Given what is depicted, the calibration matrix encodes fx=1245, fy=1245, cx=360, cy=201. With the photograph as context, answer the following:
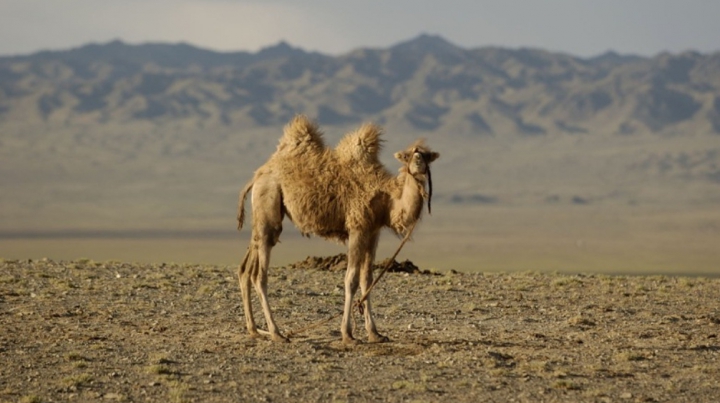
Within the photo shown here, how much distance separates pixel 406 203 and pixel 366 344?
1.96 meters

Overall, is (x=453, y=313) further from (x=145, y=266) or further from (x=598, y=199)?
(x=598, y=199)

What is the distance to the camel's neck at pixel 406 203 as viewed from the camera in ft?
50.8

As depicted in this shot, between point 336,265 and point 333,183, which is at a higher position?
point 333,183

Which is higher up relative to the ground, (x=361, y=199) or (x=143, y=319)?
(x=361, y=199)

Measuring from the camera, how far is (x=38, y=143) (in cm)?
19212

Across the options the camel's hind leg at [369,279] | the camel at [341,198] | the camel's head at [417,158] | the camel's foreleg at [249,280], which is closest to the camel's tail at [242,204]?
the camel at [341,198]

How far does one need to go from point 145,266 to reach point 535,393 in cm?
→ 1428

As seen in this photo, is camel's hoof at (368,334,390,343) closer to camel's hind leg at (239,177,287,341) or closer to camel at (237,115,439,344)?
camel at (237,115,439,344)

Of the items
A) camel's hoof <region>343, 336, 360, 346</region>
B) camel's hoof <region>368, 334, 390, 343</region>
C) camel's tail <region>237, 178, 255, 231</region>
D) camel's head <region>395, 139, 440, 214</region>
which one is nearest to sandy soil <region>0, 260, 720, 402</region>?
camel's hoof <region>368, 334, 390, 343</region>

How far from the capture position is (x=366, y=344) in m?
16.1

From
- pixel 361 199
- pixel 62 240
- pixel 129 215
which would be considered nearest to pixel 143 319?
pixel 361 199

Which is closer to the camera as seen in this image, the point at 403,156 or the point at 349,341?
the point at 403,156

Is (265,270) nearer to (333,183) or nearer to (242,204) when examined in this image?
(242,204)

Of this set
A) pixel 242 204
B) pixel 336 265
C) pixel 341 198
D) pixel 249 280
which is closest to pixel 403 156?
pixel 341 198
